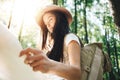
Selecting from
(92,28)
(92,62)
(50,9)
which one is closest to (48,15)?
(50,9)

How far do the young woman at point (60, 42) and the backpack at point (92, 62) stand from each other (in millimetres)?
140

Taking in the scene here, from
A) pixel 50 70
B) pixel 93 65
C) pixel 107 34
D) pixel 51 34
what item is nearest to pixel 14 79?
pixel 50 70

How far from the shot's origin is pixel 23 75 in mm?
1224

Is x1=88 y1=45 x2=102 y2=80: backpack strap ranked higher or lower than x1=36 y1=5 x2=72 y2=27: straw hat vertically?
lower

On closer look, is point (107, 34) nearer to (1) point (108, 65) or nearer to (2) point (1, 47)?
(1) point (108, 65)

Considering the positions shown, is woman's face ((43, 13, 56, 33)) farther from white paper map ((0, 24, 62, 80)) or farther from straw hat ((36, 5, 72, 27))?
white paper map ((0, 24, 62, 80))

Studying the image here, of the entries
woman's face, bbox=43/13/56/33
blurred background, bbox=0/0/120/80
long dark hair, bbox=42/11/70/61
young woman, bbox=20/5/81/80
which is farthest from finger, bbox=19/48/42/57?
blurred background, bbox=0/0/120/80

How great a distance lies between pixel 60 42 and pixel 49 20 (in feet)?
1.12

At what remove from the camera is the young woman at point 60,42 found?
5.92 feet

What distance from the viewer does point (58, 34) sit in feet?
9.25

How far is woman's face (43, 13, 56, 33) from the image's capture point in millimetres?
2908

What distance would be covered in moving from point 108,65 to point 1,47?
1781 mm

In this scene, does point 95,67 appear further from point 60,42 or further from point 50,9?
point 50,9

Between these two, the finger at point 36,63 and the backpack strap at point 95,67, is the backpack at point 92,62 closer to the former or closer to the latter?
the backpack strap at point 95,67
